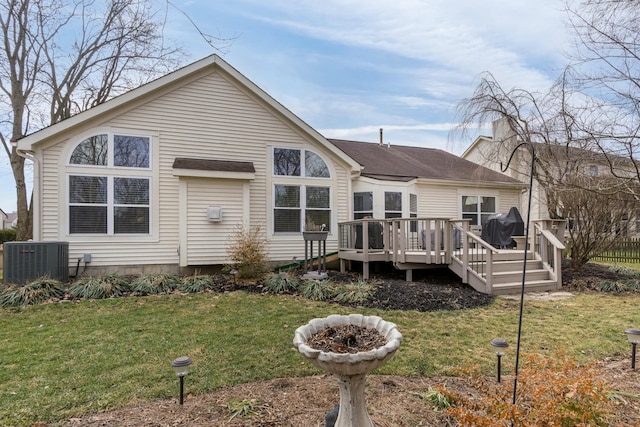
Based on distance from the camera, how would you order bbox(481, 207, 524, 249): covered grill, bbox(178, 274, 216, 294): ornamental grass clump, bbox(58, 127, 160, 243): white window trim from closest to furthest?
bbox(178, 274, 216, 294): ornamental grass clump < bbox(58, 127, 160, 243): white window trim < bbox(481, 207, 524, 249): covered grill

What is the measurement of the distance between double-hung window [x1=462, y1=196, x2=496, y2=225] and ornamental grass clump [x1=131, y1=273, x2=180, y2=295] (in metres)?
10.7

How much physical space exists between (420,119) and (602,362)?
13.1m

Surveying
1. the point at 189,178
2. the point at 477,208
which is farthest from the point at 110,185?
the point at 477,208

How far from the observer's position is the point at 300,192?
→ 33.1 ft

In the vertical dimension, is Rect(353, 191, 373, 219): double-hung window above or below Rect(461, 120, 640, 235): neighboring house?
below

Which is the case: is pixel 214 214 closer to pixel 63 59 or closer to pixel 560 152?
pixel 560 152

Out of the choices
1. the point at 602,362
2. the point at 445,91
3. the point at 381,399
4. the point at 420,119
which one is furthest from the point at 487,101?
the point at 381,399

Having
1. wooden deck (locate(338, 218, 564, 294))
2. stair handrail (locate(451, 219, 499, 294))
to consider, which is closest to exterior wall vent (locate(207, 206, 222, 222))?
wooden deck (locate(338, 218, 564, 294))

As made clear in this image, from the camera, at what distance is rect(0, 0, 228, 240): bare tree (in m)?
13.0

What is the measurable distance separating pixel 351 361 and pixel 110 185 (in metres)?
8.58

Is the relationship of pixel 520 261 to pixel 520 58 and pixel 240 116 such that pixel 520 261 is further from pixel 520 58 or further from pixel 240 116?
pixel 240 116

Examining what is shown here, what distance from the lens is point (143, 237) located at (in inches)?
341

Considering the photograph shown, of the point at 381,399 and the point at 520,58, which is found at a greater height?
the point at 520,58

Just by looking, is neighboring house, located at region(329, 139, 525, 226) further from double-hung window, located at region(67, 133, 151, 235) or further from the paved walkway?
double-hung window, located at region(67, 133, 151, 235)
